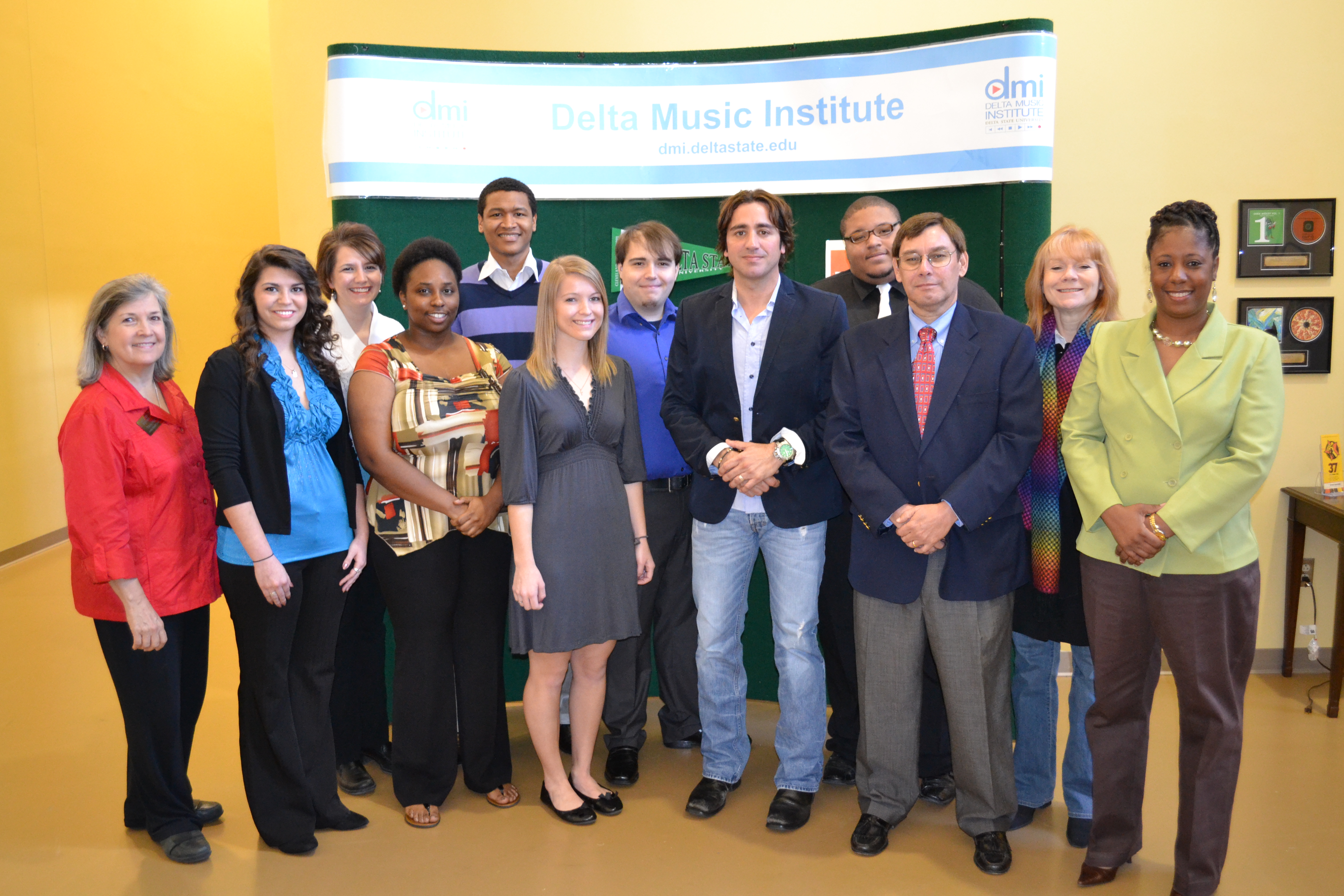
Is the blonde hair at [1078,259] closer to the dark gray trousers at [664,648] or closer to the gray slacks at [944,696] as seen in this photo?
the gray slacks at [944,696]

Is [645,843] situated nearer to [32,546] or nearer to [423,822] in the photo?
[423,822]

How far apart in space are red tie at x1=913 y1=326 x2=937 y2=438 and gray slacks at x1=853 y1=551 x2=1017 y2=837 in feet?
1.33

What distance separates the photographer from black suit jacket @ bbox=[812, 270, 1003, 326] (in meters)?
3.12

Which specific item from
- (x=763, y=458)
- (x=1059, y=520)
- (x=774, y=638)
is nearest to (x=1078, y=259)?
(x=1059, y=520)

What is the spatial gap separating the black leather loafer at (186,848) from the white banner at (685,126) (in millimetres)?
2312

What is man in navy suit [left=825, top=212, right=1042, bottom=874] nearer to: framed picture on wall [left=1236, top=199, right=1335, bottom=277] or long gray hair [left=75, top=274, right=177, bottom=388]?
long gray hair [left=75, top=274, right=177, bottom=388]

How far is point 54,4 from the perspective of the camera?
24.5 ft

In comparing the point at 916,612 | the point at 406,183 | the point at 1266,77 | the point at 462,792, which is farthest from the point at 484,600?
the point at 1266,77

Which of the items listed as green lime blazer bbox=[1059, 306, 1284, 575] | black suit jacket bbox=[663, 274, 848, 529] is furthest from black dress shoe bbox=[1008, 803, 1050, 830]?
black suit jacket bbox=[663, 274, 848, 529]

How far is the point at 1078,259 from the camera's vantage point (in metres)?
2.60

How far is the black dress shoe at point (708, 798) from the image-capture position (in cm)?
303

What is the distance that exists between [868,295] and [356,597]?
6.85 feet

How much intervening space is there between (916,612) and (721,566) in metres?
0.63

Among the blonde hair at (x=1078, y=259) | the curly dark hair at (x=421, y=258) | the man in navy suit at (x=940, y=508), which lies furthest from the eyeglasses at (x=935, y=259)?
the curly dark hair at (x=421, y=258)
